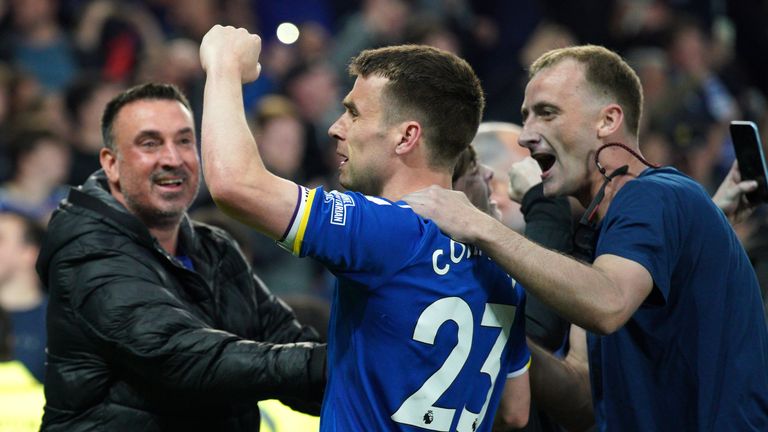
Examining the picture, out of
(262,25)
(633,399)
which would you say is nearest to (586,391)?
(633,399)

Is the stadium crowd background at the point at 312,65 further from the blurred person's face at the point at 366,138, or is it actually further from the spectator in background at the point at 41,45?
the blurred person's face at the point at 366,138

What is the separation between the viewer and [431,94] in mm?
3156

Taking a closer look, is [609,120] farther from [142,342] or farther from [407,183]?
[142,342]

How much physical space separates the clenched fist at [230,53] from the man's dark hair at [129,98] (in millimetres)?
1238

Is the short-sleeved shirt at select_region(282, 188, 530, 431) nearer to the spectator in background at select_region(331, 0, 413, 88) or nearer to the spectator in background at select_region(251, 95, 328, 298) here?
the spectator in background at select_region(251, 95, 328, 298)

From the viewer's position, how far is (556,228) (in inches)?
155

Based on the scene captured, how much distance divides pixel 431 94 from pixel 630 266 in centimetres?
70

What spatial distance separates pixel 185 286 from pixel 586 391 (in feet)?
4.53

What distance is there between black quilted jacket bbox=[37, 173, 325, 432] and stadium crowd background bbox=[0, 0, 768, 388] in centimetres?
229

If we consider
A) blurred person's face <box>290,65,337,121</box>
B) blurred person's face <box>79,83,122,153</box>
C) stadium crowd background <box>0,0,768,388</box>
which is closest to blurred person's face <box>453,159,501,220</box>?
stadium crowd background <box>0,0,768,388</box>

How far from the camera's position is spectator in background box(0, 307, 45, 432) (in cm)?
478

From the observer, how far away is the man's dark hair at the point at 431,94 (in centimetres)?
315

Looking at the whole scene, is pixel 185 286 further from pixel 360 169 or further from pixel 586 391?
pixel 586 391

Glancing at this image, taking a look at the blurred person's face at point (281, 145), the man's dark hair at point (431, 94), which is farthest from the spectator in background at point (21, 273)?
the man's dark hair at point (431, 94)
